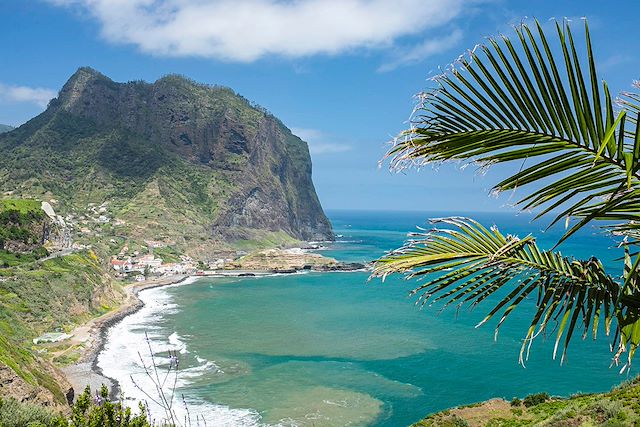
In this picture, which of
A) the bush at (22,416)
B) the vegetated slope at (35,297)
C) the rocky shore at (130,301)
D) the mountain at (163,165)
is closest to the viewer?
the bush at (22,416)

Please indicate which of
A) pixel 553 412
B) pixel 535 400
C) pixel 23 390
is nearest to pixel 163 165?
pixel 23 390

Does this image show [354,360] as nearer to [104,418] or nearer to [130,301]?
[104,418]

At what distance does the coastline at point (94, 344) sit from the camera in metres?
35.5

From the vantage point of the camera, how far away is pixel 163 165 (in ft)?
448

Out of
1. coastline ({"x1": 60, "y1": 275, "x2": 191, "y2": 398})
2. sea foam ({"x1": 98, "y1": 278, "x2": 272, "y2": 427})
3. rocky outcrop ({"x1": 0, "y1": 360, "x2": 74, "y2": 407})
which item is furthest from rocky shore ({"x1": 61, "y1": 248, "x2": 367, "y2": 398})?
rocky outcrop ({"x1": 0, "y1": 360, "x2": 74, "y2": 407})

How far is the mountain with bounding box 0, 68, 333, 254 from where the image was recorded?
376 ft

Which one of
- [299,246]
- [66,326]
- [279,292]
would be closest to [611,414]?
[66,326]

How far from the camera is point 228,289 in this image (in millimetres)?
81688

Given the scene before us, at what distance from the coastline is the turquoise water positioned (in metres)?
5.27

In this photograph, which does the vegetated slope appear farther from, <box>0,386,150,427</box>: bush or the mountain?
the mountain

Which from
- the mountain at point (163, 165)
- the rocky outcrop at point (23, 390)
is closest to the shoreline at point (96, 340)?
the rocky outcrop at point (23, 390)

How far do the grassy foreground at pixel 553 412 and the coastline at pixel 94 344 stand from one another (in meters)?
21.8

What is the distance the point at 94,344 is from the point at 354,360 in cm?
2366

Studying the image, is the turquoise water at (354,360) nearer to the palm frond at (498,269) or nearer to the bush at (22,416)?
the bush at (22,416)
